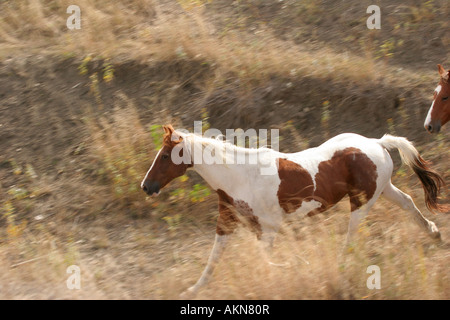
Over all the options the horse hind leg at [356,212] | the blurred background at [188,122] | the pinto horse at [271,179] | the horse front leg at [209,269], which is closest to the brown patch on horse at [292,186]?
the pinto horse at [271,179]

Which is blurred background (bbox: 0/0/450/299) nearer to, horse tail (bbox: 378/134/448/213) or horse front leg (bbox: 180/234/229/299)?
horse front leg (bbox: 180/234/229/299)

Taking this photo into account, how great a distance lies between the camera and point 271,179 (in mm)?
4734

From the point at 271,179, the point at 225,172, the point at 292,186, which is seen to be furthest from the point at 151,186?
the point at 292,186

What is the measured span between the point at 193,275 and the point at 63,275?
1178mm

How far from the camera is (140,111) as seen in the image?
25.5 ft

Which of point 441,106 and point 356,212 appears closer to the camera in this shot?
point 356,212

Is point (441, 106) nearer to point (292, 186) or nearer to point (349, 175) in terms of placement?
point (349, 175)

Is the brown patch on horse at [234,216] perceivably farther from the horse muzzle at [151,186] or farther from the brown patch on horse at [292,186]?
the horse muzzle at [151,186]

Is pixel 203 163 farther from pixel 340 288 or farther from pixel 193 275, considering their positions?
pixel 340 288

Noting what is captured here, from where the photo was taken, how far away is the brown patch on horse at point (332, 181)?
15.6ft

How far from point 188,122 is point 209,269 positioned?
311 cm

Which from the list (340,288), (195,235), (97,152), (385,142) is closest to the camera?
(340,288)

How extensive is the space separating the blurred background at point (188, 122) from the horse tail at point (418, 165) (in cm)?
31

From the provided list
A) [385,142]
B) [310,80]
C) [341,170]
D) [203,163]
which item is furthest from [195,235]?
[310,80]
